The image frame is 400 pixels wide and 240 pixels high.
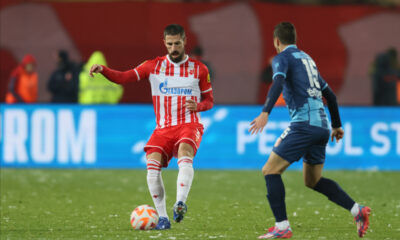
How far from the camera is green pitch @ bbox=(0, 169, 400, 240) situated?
25.2 ft

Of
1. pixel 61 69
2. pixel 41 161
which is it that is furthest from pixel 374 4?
pixel 41 161

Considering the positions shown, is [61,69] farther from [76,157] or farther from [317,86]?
[317,86]

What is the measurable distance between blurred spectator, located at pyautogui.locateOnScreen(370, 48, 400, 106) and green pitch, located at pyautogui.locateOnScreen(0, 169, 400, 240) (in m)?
2.32

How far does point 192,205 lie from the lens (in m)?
10.0

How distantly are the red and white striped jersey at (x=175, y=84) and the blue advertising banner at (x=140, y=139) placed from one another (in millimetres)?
6358

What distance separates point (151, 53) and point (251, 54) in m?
2.10

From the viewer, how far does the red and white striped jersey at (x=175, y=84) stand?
8070 millimetres

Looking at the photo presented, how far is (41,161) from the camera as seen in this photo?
573 inches

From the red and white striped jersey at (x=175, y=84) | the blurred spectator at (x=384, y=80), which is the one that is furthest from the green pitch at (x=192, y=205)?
the blurred spectator at (x=384, y=80)

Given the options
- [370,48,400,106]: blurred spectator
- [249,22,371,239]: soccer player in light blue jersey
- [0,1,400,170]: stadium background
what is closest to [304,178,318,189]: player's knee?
[249,22,371,239]: soccer player in light blue jersey

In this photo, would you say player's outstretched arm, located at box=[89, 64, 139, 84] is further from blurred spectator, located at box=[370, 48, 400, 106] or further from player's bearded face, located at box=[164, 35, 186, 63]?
blurred spectator, located at box=[370, 48, 400, 106]

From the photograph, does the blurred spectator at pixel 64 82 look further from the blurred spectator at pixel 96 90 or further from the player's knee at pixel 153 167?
the player's knee at pixel 153 167

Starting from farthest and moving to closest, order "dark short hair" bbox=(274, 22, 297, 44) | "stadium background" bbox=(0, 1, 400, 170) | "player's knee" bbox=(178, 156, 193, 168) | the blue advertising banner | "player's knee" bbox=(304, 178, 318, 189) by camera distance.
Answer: "stadium background" bbox=(0, 1, 400, 170)
the blue advertising banner
"player's knee" bbox=(178, 156, 193, 168)
"player's knee" bbox=(304, 178, 318, 189)
"dark short hair" bbox=(274, 22, 297, 44)

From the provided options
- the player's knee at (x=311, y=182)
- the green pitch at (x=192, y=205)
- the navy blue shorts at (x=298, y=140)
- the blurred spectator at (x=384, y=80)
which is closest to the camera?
the navy blue shorts at (x=298, y=140)
